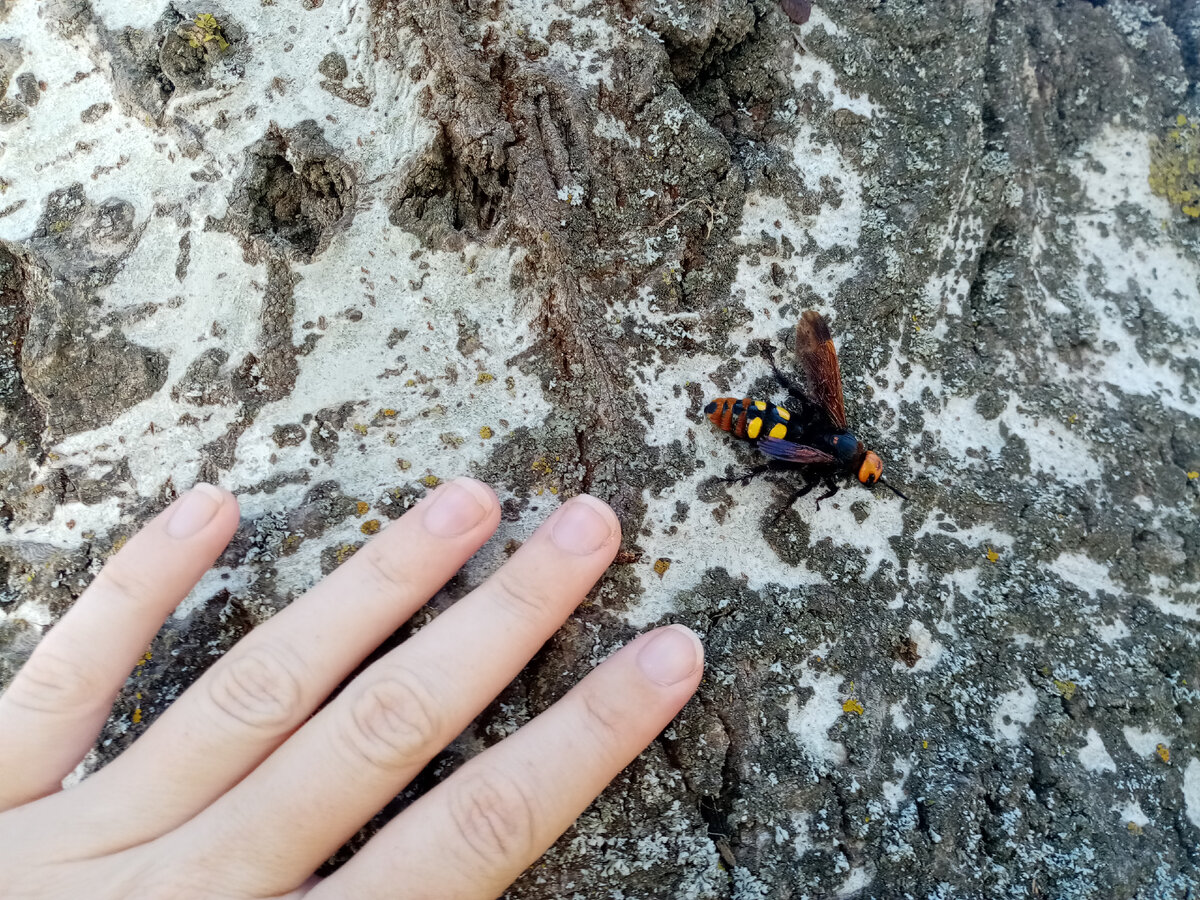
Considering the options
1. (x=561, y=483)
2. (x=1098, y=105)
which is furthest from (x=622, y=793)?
(x=1098, y=105)

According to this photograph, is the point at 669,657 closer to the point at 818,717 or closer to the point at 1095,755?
the point at 818,717

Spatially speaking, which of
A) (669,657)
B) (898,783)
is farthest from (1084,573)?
(669,657)

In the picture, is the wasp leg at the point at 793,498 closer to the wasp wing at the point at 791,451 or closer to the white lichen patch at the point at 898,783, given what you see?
the wasp wing at the point at 791,451

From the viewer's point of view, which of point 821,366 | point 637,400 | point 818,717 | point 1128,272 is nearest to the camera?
point 818,717

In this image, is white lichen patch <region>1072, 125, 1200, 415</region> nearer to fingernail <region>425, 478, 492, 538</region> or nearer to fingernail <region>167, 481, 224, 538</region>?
fingernail <region>425, 478, 492, 538</region>

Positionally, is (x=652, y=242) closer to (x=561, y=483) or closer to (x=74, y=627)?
(x=561, y=483)

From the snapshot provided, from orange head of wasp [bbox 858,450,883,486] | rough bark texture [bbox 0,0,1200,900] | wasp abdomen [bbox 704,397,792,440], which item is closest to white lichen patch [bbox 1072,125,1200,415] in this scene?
rough bark texture [bbox 0,0,1200,900]
